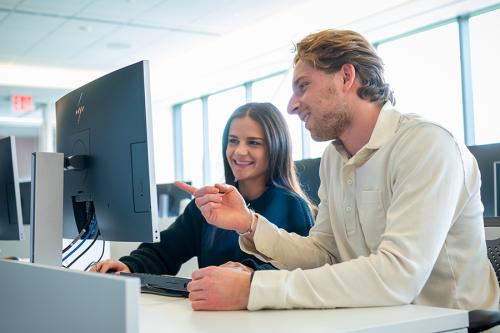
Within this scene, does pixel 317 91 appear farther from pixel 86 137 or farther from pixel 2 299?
pixel 2 299

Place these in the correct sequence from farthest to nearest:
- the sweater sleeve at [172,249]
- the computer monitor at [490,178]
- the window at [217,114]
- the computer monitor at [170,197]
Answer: the window at [217,114] < the computer monitor at [170,197] < the sweater sleeve at [172,249] < the computer monitor at [490,178]

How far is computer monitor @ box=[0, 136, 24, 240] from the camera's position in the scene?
1985 mm

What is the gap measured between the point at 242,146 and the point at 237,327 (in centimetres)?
120

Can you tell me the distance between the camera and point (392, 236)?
3.68ft

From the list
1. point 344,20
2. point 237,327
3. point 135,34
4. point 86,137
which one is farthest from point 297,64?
point 135,34

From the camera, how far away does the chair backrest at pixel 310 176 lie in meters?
1.94

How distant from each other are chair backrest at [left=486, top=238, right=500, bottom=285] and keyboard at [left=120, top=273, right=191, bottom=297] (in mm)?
675

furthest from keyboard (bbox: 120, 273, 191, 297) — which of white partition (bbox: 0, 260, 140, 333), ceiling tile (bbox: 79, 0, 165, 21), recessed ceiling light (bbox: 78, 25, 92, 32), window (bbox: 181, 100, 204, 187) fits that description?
window (bbox: 181, 100, 204, 187)

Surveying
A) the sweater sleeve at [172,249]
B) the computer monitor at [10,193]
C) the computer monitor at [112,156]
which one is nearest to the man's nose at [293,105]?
the computer monitor at [112,156]

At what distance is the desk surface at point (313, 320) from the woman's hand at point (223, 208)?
1.19ft

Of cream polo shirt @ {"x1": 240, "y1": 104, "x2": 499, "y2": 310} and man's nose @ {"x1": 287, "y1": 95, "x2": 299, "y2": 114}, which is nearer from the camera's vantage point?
cream polo shirt @ {"x1": 240, "y1": 104, "x2": 499, "y2": 310}

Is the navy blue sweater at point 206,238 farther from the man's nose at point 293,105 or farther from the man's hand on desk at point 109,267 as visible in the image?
the man's nose at point 293,105

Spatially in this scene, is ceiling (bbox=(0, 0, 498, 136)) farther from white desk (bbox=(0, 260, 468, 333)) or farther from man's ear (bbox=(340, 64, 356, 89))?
white desk (bbox=(0, 260, 468, 333))

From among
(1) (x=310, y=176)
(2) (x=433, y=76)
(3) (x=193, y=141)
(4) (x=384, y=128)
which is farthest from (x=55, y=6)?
(4) (x=384, y=128)
